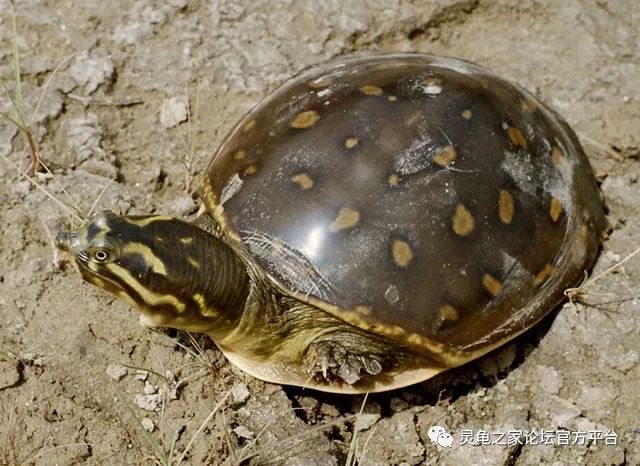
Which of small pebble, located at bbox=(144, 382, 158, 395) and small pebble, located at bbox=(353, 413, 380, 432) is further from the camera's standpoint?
small pebble, located at bbox=(353, 413, 380, 432)

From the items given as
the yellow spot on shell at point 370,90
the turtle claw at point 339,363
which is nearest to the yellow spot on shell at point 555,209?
the yellow spot on shell at point 370,90

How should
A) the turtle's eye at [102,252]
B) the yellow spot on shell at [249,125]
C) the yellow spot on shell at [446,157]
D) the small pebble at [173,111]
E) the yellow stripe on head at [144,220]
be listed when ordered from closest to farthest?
the turtle's eye at [102,252] → the yellow stripe on head at [144,220] → the yellow spot on shell at [446,157] → the yellow spot on shell at [249,125] → the small pebble at [173,111]

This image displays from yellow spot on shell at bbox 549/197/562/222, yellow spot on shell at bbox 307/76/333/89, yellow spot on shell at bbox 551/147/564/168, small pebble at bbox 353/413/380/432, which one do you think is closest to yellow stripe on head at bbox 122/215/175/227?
yellow spot on shell at bbox 307/76/333/89

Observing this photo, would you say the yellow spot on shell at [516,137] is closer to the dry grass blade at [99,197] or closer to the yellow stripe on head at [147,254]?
the yellow stripe on head at [147,254]

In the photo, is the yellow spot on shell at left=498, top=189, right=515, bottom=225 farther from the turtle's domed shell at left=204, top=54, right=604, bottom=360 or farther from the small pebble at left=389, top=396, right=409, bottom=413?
the small pebble at left=389, top=396, right=409, bottom=413

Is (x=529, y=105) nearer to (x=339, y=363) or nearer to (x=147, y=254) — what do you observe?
(x=339, y=363)
